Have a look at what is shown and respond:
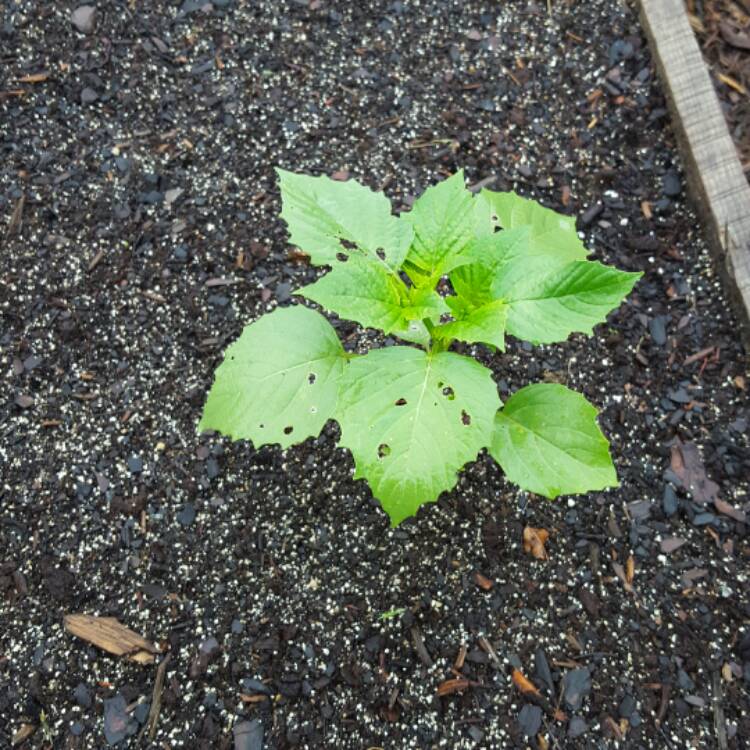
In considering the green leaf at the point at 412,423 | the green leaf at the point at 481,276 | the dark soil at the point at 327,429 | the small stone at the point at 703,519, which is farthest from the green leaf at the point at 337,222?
the small stone at the point at 703,519

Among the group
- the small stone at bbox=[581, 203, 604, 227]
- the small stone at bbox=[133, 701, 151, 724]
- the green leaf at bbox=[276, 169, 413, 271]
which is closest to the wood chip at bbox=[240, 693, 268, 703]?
the small stone at bbox=[133, 701, 151, 724]

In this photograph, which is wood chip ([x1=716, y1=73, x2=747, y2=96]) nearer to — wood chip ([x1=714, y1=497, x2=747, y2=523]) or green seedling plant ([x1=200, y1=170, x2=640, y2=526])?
green seedling plant ([x1=200, y1=170, x2=640, y2=526])

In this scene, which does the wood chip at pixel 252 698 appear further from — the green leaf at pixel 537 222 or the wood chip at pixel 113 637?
the green leaf at pixel 537 222

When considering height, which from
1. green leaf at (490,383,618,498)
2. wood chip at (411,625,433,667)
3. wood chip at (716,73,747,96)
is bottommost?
wood chip at (411,625,433,667)

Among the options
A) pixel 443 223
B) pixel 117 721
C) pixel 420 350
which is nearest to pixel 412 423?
pixel 420 350

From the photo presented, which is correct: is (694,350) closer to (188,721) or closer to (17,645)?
(188,721)

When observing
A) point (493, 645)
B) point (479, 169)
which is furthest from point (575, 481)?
point (479, 169)
